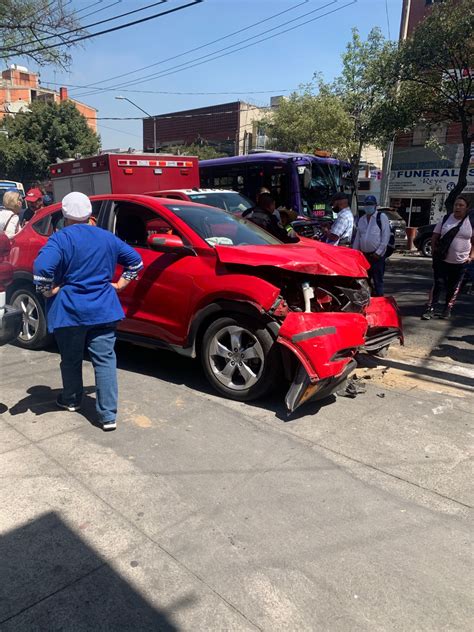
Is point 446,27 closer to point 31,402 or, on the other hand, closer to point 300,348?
point 300,348

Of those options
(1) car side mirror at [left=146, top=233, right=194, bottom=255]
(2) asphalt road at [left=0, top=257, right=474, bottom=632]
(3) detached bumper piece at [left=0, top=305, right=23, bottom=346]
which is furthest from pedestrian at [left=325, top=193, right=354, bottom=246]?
(3) detached bumper piece at [left=0, top=305, right=23, bottom=346]

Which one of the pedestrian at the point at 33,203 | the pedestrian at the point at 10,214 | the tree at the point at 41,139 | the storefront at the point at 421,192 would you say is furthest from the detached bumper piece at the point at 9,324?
the tree at the point at 41,139

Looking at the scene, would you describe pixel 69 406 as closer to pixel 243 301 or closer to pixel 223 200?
pixel 243 301

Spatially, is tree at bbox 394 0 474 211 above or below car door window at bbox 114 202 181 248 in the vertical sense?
above

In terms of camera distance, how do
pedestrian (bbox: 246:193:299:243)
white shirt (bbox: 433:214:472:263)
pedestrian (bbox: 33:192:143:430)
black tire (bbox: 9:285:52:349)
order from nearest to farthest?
pedestrian (bbox: 33:192:143:430) < black tire (bbox: 9:285:52:349) < pedestrian (bbox: 246:193:299:243) < white shirt (bbox: 433:214:472:263)

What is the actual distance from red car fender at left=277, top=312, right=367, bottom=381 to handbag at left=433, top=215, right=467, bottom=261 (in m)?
3.67

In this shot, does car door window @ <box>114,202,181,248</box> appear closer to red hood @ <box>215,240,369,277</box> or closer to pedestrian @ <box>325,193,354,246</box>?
red hood @ <box>215,240,369,277</box>

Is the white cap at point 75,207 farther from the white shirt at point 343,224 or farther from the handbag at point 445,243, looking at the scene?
the handbag at point 445,243

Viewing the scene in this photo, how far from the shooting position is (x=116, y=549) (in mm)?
2562

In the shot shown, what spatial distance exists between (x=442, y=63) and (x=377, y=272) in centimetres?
964

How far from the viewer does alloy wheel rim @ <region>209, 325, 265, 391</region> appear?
4205 mm

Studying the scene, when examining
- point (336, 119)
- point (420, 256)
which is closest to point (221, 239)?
point (420, 256)

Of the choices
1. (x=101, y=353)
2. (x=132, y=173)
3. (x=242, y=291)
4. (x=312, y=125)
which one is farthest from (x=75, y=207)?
(x=312, y=125)

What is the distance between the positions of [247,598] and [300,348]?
1.90 metres
